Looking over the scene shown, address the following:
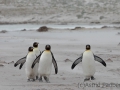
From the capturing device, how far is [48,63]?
966cm

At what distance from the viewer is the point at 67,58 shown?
532 inches

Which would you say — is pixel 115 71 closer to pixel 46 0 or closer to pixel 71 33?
pixel 71 33

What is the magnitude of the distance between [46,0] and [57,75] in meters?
30.8

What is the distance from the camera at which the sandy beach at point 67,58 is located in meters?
8.97

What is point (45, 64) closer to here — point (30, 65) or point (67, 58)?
point (30, 65)

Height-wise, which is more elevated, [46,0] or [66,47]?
[46,0]

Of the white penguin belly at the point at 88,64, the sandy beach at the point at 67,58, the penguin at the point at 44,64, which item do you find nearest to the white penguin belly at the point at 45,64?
the penguin at the point at 44,64

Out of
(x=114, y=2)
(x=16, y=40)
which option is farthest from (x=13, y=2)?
(x=16, y=40)

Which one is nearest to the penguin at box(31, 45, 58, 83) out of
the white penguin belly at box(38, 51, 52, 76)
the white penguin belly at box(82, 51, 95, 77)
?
the white penguin belly at box(38, 51, 52, 76)

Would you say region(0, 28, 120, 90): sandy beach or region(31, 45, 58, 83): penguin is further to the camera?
region(31, 45, 58, 83): penguin

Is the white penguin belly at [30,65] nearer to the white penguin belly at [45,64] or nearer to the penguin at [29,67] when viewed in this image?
the penguin at [29,67]

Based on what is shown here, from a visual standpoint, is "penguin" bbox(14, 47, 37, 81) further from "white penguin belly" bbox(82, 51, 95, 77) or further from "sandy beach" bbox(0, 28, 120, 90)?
"white penguin belly" bbox(82, 51, 95, 77)

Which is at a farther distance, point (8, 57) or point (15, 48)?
point (15, 48)

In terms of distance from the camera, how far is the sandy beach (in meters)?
8.97
